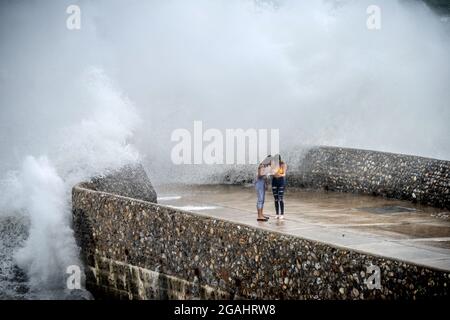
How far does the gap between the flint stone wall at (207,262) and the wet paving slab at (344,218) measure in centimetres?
34

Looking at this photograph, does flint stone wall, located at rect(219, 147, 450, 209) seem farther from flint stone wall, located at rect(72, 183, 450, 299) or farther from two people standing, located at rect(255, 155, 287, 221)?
flint stone wall, located at rect(72, 183, 450, 299)

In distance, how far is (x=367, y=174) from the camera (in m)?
16.9

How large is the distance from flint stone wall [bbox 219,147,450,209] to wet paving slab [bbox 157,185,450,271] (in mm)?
289

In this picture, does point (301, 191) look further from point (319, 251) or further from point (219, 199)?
point (319, 251)

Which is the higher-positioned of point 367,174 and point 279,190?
point 279,190

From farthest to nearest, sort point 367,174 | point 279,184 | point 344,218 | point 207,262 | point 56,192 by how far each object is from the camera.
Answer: point 367,174, point 56,192, point 344,218, point 279,184, point 207,262

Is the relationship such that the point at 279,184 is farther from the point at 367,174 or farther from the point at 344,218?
the point at 367,174

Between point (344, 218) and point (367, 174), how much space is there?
321 cm

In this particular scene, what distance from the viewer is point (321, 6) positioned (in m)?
27.1

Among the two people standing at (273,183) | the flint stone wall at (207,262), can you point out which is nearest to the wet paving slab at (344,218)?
the two people standing at (273,183)

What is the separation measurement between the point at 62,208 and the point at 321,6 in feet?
49.4

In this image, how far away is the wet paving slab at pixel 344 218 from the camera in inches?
431

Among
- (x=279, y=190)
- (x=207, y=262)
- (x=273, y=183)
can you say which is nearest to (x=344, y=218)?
(x=279, y=190)

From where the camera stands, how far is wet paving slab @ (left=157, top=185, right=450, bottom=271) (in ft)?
35.9
